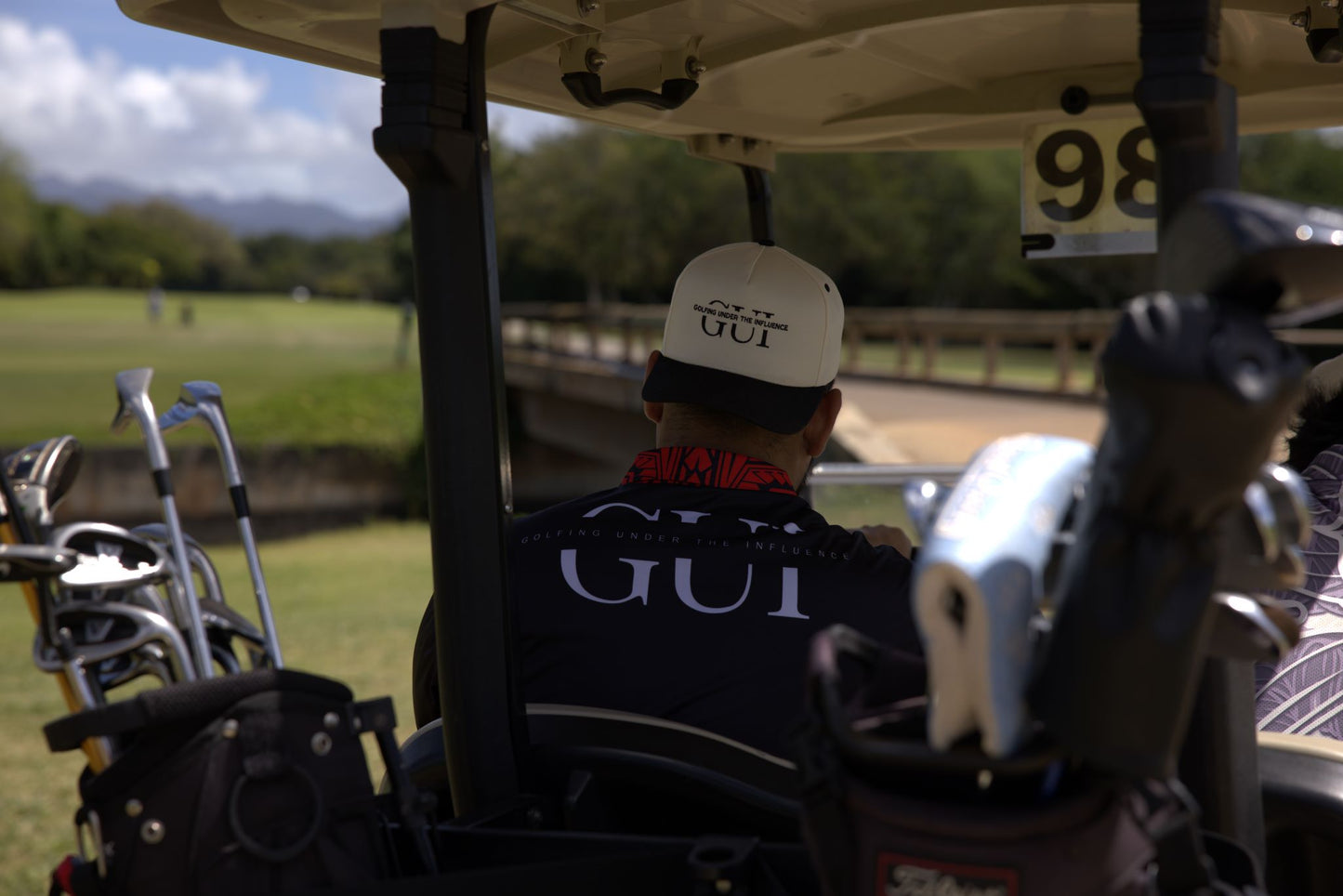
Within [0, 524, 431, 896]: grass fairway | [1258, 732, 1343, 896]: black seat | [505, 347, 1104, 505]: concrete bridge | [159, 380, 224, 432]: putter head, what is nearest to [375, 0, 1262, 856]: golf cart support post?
[159, 380, 224, 432]: putter head

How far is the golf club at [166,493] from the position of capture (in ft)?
6.46

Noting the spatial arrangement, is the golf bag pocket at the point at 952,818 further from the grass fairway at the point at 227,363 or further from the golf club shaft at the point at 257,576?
the grass fairway at the point at 227,363

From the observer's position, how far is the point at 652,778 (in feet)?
5.73

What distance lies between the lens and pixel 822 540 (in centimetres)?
195

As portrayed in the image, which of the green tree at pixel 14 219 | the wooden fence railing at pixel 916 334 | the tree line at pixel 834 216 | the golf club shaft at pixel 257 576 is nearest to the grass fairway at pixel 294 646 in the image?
the wooden fence railing at pixel 916 334

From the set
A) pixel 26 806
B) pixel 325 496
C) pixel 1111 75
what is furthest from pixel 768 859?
pixel 325 496

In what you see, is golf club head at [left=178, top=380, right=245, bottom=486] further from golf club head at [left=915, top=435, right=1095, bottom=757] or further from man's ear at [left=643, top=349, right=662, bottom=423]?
golf club head at [left=915, top=435, right=1095, bottom=757]

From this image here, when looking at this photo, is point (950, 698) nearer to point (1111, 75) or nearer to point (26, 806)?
point (1111, 75)

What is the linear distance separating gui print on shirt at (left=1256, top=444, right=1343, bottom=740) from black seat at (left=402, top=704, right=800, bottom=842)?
0.81 metres

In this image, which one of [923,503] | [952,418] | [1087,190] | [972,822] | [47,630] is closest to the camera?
[972,822]

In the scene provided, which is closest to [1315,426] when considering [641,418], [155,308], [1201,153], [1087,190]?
[1087,190]

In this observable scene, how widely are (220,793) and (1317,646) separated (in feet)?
5.37

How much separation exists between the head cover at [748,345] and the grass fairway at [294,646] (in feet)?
16.9

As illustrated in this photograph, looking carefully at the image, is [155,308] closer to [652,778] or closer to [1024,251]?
[1024,251]
